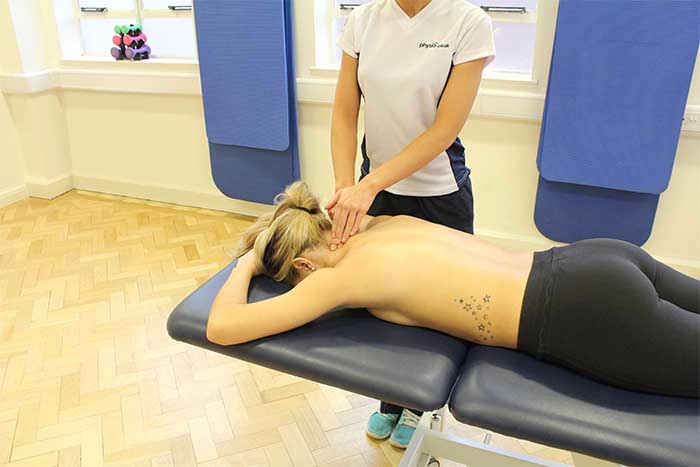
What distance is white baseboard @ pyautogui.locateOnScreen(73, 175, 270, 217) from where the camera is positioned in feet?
11.3

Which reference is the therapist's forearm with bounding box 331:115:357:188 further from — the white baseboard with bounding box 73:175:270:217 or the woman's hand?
the white baseboard with bounding box 73:175:270:217

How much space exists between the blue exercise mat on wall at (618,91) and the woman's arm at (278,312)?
61.6 inches

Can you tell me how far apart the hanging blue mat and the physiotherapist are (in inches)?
39.2

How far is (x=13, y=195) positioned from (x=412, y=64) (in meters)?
3.25

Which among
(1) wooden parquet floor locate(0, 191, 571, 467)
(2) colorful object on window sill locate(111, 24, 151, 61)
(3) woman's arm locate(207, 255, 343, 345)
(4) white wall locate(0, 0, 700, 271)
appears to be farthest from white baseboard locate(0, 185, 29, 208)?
(3) woman's arm locate(207, 255, 343, 345)

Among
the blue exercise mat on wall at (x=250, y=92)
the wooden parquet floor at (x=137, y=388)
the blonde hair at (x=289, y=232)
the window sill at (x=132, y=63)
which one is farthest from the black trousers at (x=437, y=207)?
the window sill at (x=132, y=63)

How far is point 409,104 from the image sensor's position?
147cm

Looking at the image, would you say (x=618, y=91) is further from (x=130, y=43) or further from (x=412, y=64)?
(x=130, y=43)

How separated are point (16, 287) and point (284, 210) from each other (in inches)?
74.1

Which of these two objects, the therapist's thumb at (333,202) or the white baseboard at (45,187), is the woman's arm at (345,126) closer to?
the therapist's thumb at (333,202)

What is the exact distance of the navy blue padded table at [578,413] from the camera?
3.16ft

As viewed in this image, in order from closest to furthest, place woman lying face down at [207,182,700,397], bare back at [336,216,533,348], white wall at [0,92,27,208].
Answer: woman lying face down at [207,182,700,397] < bare back at [336,216,533,348] < white wall at [0,92,27,208]

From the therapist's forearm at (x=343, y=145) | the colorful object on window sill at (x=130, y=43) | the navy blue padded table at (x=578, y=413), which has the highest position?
the colorful object on window sill at (x=130, y=43)

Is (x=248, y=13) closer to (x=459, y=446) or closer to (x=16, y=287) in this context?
(x=16, y=287)
